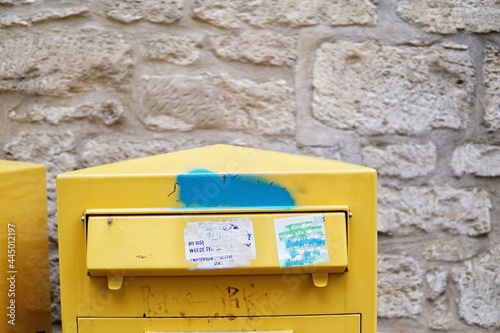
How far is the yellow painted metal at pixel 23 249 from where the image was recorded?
58.0 inches

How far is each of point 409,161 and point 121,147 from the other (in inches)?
49.4

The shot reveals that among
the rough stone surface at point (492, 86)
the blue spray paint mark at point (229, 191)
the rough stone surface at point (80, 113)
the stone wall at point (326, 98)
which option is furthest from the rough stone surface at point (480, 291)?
the rough stone surface at point (80, 113)

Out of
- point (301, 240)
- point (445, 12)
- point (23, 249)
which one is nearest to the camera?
point (301, 240)

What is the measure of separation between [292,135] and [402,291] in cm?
83

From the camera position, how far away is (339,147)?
2.10 meters

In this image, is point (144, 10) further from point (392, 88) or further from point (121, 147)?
point (392, 88)

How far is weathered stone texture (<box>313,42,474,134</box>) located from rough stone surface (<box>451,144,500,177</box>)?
0.12 metres

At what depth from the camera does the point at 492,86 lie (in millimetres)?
Answer: 2102

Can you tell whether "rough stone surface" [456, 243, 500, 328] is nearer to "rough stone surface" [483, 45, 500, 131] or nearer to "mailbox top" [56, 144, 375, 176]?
"rough stone surface" [483, 45, 500, 131]

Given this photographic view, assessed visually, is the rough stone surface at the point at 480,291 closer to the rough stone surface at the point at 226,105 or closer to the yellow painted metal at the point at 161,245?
the rough stone surface at the point at 226,105

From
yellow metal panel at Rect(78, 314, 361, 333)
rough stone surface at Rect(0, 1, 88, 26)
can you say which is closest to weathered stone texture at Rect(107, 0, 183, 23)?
rough stone surface at Rect(0, 1, 88, 26)

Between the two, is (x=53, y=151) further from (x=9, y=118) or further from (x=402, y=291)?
(x=402, y=291)

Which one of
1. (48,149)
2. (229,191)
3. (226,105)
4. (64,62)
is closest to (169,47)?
(226,105)

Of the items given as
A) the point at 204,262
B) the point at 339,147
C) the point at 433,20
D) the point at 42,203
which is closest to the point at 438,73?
the point at 433,20
